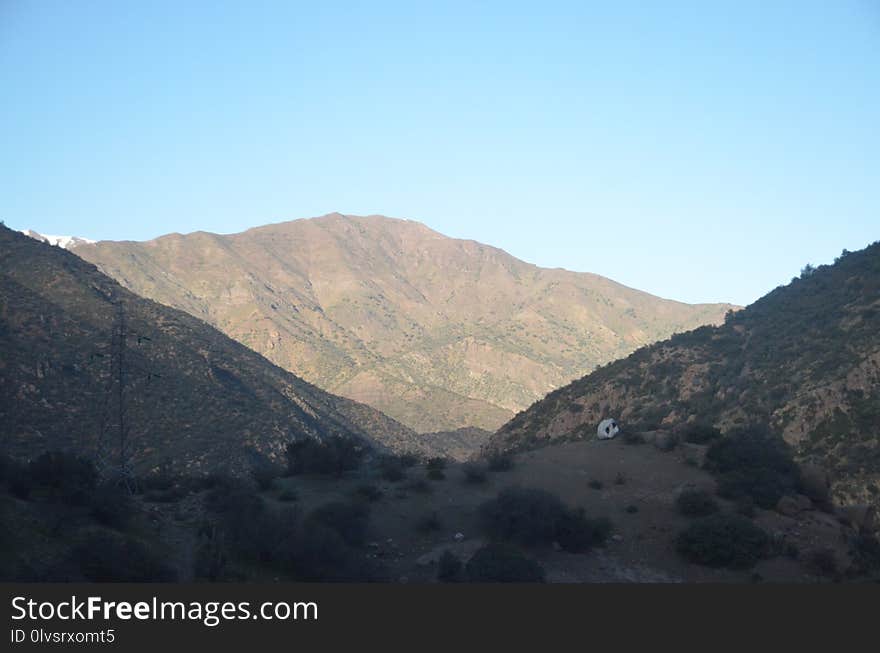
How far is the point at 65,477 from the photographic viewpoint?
24188mm

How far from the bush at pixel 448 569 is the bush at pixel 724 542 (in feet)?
25.0

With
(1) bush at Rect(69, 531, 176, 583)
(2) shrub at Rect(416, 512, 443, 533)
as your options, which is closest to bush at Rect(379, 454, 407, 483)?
(2) shrub at Rect(416, 512, 443, 533)

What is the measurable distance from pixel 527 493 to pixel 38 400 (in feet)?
117

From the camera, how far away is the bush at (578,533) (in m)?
25.9

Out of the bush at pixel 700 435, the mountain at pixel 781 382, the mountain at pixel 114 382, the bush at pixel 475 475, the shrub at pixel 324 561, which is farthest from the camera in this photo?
the mountain at pixel 114 382

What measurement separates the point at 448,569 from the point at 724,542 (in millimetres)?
8845

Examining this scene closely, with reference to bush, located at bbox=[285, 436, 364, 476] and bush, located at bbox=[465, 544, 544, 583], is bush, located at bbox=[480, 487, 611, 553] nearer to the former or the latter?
bush, located at bbox=[465, 544, 544, 583]

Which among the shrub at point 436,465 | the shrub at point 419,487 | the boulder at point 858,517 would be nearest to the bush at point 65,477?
the shrub at point 419,487

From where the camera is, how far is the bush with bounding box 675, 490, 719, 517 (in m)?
27.5

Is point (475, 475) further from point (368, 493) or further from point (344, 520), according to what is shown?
point (344, 520)

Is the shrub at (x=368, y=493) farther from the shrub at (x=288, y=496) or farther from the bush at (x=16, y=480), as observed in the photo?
the bush at (x=16, y=480)

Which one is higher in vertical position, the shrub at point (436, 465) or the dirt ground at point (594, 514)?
the shrub at point (436, 465)

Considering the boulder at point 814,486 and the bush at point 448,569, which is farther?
the boulder at point 814,486

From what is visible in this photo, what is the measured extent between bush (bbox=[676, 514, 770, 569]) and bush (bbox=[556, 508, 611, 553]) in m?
2.47
